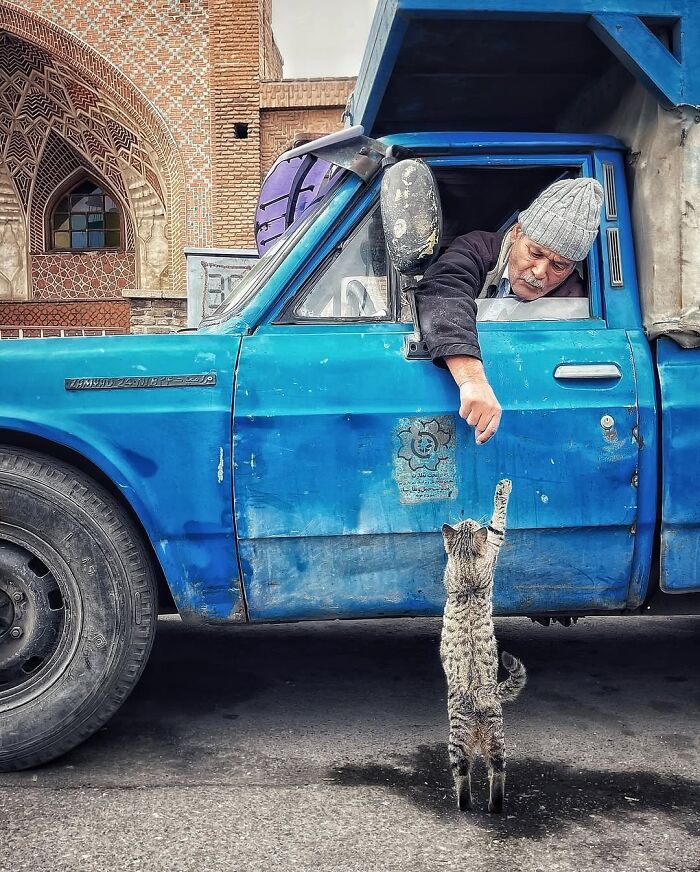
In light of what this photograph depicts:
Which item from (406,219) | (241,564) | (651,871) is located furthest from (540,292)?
(651,871)

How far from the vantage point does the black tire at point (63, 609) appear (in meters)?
2.52

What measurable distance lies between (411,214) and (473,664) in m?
1.34

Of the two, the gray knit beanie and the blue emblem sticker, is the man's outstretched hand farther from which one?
the gray knit beanie

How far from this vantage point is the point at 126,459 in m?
2.56

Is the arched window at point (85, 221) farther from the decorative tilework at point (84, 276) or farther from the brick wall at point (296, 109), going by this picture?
the brick wall at point (296, 109)

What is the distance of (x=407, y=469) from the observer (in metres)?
2.59

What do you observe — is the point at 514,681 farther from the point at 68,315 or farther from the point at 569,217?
the point at 68,315

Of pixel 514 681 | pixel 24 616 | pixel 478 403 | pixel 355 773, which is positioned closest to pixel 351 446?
pixel 478 403

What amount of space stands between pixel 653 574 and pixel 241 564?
4.66 ft

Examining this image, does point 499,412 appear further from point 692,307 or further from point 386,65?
point 386,65

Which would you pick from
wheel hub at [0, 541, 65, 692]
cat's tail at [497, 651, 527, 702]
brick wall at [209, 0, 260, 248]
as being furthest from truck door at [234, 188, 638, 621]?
brick wall at [209, 0, 260, 248]

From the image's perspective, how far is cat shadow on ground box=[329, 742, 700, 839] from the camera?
2.23m

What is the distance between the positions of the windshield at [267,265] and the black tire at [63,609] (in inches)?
31.6

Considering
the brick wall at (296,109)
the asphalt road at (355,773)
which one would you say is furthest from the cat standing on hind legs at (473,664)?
the brick wall at (296,109)
